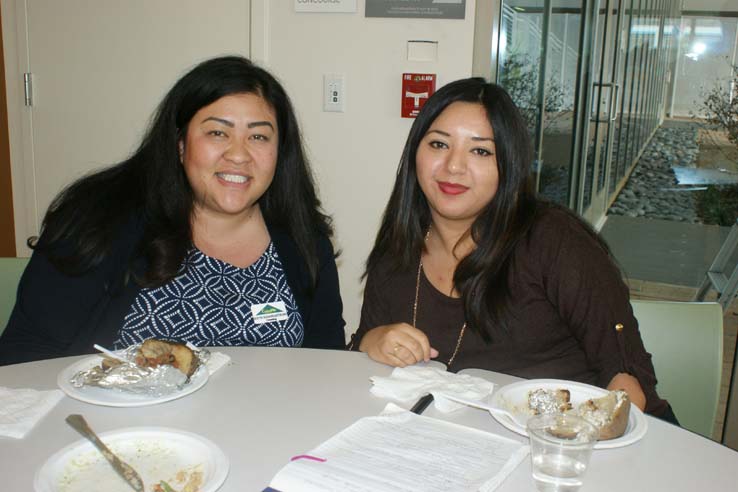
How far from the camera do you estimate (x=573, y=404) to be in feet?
4.11

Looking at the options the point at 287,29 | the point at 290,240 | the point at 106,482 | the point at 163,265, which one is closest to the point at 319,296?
the point at 290,240

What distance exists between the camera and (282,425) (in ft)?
3.81

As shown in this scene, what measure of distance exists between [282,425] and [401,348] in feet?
1.30

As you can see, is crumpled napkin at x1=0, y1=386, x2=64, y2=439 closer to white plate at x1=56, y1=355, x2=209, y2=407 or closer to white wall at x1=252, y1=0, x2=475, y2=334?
white plate at x1=56, y1=355, x2=209, y2=407

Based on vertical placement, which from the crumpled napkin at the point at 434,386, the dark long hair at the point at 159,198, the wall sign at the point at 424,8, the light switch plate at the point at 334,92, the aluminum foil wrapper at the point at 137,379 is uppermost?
the wall sign at the point at 424,8

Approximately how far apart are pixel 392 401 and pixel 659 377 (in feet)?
2.79

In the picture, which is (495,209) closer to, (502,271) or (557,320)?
(502,271)

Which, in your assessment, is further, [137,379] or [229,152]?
[229,152]

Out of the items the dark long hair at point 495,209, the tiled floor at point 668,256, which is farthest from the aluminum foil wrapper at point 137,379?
the tiled floor at point 668,256

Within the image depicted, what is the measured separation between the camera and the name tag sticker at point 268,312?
180 cm

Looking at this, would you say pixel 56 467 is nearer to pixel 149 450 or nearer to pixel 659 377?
pixel 149 450

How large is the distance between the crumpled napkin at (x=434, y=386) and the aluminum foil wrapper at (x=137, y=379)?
37 cm

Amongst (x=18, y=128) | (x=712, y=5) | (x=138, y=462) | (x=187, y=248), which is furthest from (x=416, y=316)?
(x=18, y=128)

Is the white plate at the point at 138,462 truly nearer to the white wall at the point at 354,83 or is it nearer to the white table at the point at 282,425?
the white table at the point at 282,425
